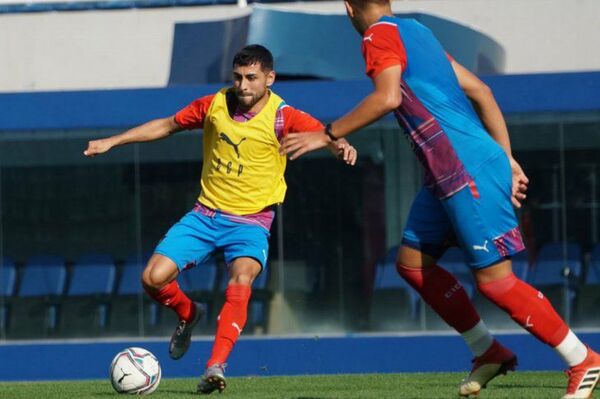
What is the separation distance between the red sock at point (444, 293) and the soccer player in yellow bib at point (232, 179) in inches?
71.4

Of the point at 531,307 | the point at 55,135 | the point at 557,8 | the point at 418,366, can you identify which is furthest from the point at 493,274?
the point at 557,8

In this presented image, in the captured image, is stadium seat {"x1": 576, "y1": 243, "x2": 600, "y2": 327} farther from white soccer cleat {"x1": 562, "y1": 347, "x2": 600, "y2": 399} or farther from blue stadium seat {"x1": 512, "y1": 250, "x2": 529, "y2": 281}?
white soccer cleat {"x1": 562, "y1": 347, "x2": 600, "y2": 399}

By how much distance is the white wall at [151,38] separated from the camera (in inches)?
790

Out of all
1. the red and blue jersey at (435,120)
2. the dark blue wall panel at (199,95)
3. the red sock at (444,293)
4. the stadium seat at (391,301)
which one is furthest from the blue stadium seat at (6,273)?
the red and blue jersey at (435,120)

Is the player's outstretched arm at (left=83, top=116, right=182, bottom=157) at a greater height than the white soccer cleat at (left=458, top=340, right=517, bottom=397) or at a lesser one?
greater

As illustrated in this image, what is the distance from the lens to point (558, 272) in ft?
51.0

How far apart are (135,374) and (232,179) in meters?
1.33

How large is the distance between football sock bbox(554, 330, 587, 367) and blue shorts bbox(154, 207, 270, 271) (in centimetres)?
268

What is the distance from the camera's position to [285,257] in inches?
630

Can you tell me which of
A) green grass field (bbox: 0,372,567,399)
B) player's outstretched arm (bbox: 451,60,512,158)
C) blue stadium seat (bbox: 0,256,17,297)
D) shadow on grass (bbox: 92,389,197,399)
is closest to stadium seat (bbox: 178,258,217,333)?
blue stadium seat (bbox: 0,256,17,297)

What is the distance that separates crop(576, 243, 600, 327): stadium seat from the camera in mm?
15453

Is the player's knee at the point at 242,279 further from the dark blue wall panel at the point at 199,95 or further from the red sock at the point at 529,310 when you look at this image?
the dark blue wall panel at the point at 199,95

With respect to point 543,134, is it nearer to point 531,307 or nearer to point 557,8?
point 557,8

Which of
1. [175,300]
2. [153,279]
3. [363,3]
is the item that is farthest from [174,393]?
[363,3]
